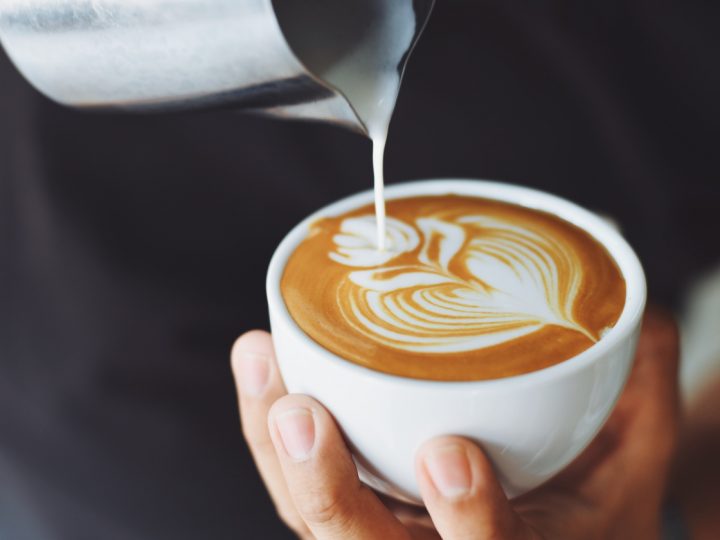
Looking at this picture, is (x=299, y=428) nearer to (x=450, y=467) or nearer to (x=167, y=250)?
(x=450, y=467)

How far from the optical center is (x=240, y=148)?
1.28m

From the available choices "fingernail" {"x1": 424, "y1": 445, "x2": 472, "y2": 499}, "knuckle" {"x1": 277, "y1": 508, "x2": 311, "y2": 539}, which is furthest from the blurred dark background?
"fingernail" {"x1": 424, "y1": 445, "x2": 472, "y2": 499}

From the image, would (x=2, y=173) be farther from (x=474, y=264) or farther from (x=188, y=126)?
(x=474, y=264)

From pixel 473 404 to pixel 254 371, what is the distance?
0.93 ft

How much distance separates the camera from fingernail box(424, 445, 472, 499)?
634 millimetres

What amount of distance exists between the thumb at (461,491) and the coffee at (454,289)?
0.20 ft

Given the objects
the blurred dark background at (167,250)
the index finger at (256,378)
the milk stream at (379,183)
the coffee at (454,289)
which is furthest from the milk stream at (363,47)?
the blurred dark background at (167,250)

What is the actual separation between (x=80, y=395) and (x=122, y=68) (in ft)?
2.28

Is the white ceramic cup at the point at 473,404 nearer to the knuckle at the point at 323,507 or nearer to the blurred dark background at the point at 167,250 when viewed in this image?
the knuckle at the point at 323,507

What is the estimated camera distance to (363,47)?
770 millimetres

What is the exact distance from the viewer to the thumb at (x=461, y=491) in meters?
0.64

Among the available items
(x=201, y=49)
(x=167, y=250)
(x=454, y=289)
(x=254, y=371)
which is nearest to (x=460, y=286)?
(x=454, y=289)

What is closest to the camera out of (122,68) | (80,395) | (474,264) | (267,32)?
(267,32)

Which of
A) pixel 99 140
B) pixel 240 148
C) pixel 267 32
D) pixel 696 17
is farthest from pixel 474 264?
pixel 696 17
